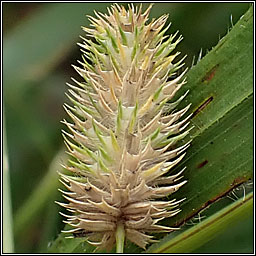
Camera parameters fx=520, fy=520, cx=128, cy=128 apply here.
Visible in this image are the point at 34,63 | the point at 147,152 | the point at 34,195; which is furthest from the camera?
the point at 34,63

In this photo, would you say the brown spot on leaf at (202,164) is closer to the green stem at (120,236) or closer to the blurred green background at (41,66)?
the green stem at (120,236)

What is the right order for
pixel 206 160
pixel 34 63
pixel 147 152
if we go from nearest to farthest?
pixel 147 152, pixel 206 160, pixel 34 63

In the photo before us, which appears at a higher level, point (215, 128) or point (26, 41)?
point (26, 41)

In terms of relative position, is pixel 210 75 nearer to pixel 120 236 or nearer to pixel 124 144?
pixel 124 144

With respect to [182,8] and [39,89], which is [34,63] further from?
[182,8]

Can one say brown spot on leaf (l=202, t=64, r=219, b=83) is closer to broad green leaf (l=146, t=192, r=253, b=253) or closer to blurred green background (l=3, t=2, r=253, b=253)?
broad green leaf (l=146, t=192, r=253, b=253)

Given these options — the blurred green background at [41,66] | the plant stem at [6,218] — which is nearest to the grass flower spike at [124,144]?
the plant stem at [6,218]

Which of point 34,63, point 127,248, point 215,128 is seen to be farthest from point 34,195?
point 215,128
